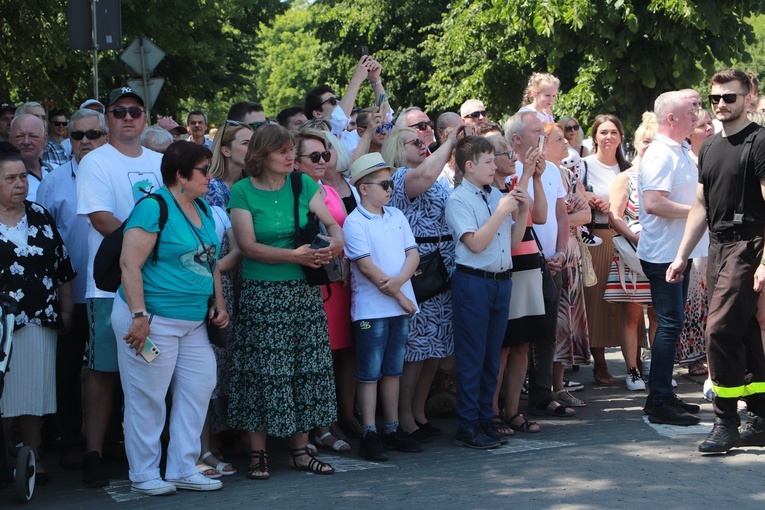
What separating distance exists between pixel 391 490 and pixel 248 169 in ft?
7.14

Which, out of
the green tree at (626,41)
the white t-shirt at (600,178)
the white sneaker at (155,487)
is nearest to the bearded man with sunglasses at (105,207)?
the white sneaker at (155,487)

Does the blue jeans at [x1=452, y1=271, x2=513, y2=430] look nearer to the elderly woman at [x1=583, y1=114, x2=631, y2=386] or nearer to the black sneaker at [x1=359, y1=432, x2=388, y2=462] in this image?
the black sneaker at [x1=359, y1=432, x2=388, y2=462]

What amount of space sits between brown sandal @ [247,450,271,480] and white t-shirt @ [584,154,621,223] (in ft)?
14.4

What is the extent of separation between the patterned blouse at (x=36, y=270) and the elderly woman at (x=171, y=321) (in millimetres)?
611

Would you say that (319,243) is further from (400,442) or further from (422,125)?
(422,125)

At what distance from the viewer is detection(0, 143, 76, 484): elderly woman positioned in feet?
22.6

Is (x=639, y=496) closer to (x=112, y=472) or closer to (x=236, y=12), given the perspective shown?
(x=112, y=472)

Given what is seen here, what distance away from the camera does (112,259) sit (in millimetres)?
6500

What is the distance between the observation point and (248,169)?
7121 mm

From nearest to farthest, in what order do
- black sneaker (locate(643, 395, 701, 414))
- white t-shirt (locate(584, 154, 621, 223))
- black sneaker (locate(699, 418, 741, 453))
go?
black sneaker (locate(699, 418, 741, 453))
black sneaker (locate(643, 395, 701, 414))
white t-shirt (locate(584, 154, 621, 223))

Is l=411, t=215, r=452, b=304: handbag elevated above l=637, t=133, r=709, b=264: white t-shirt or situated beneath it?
situated beneath

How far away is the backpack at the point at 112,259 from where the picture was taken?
6.50m

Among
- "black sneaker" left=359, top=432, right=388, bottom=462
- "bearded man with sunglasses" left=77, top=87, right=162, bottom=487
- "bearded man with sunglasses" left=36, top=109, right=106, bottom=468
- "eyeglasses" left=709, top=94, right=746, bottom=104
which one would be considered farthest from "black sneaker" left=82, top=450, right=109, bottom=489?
"eyeglasses" left=709, top=94, right=746, bottom=104

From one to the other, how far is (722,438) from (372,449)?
225 centimetres
